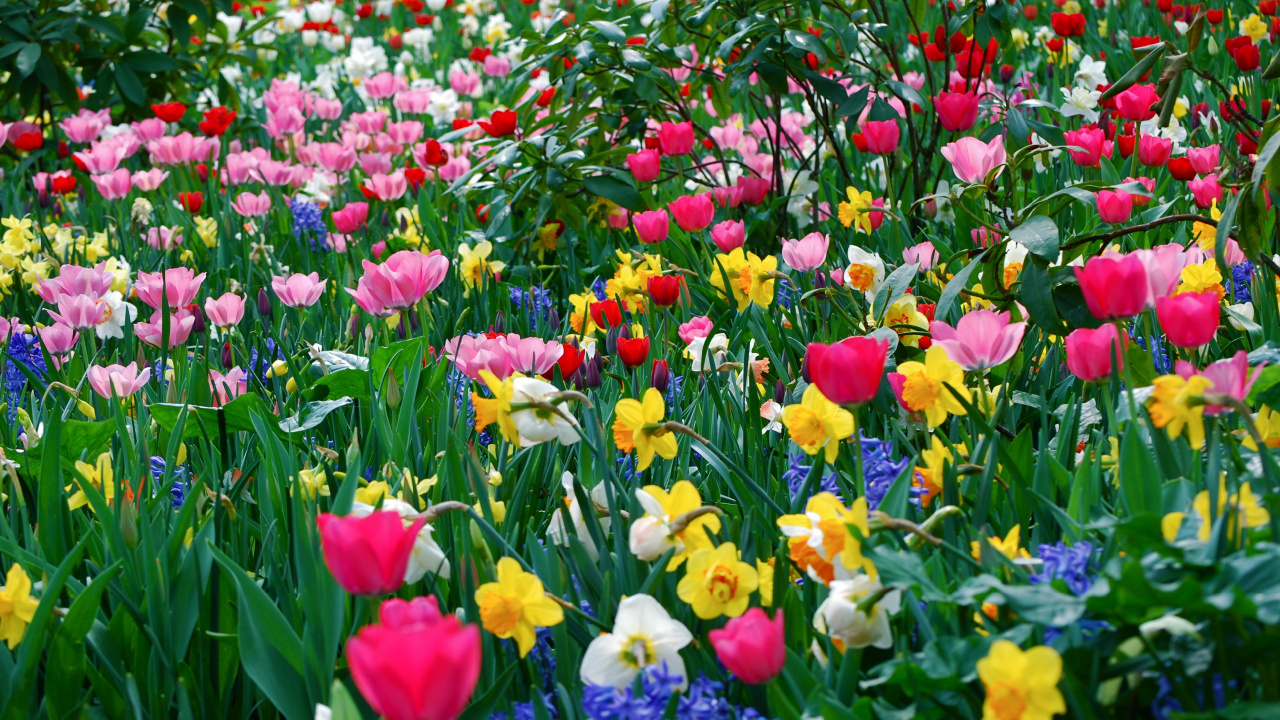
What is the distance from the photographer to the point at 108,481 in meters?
1.24

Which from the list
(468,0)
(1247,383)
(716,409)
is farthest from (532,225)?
(468,0)

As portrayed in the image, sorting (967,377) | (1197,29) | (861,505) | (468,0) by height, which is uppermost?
(1197,29)

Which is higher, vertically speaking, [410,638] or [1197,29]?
[1197,29]

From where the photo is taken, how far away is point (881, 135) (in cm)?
226

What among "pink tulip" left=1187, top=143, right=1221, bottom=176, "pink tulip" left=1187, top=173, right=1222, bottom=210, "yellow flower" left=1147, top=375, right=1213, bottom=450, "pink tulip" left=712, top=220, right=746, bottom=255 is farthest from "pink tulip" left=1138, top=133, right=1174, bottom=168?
"yellow flower" left=1147, top=375, right=1213, bottom=450

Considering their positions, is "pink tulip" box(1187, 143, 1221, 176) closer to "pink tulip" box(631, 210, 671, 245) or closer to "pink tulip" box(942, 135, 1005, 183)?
"pink tulip" box(942, 135, 1005, 183)

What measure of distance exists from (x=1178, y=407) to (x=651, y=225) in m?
1.43

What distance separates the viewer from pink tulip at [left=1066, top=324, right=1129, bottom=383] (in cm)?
107

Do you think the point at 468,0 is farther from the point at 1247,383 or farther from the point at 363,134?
the point at 1247,383

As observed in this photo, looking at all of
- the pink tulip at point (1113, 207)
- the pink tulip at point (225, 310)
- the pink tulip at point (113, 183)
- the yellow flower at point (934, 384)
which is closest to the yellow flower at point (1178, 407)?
the yellow flower at point (934, 384)

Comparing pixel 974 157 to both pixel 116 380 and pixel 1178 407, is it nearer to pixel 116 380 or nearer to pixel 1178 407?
pixel 1178 407

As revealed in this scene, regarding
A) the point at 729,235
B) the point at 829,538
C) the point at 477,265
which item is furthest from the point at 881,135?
the point at 829,538

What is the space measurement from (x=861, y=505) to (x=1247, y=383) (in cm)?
37

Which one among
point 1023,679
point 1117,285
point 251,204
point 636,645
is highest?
point 1117,285
